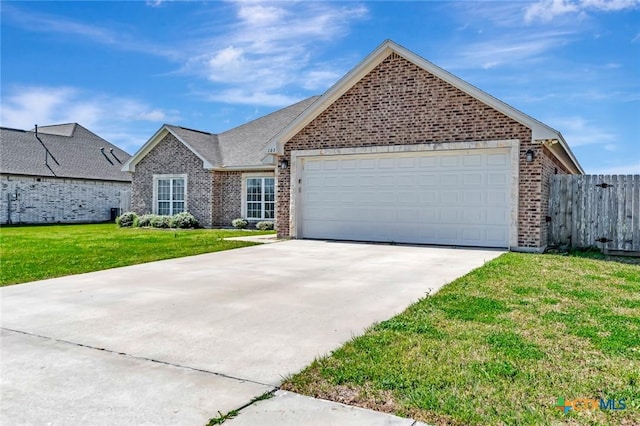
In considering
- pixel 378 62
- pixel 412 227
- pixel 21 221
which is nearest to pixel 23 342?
pixel 412 227

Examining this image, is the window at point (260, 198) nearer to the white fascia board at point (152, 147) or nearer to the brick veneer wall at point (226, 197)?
the brick veneer wall at point (226, 197)

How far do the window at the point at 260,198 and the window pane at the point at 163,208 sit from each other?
14.4ft

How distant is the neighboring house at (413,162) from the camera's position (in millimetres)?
12102

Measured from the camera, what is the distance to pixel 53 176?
1070 inches

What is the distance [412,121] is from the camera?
13195 millimetres

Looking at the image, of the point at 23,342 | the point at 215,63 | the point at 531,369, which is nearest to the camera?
the point at 531,369

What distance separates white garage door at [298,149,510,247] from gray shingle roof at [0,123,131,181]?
64.7 ft

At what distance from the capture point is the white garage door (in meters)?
12.5

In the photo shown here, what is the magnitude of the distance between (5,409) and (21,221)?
27267 millimetres

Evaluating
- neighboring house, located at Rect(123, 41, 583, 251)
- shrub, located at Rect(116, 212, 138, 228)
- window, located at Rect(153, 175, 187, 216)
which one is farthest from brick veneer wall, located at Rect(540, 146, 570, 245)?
shrub, located at Rect(116, 212, 138, 228)

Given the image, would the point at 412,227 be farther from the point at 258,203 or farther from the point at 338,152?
the point at 258,203

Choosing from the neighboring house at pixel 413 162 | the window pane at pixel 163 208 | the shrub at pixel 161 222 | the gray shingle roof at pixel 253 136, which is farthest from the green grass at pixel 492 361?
the window pane at pixel 163 208

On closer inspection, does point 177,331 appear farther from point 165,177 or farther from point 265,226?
point 165,177

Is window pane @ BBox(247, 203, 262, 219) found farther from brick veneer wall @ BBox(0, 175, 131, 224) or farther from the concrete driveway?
brick veneer wall @ BBox(0, 175, 131, 224)
